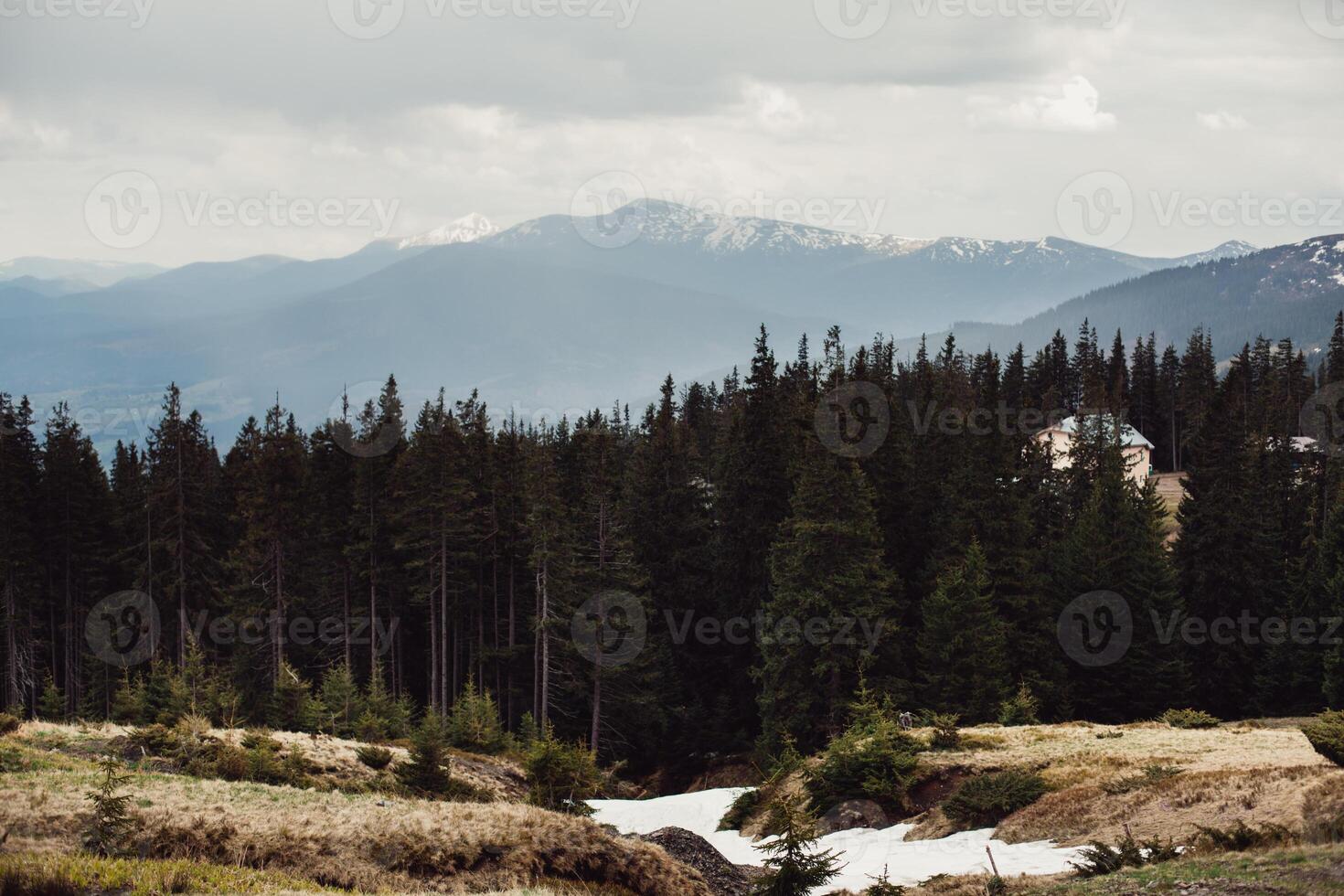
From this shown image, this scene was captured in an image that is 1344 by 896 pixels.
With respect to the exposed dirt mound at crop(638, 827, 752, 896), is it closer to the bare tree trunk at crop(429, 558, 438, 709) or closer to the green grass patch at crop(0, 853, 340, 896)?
the green grass patch at crop(0, 853, 340, 896)

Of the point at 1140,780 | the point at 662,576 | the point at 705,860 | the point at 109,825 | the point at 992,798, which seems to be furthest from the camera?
the point at 662,576

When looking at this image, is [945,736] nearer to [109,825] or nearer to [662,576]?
[109,825]

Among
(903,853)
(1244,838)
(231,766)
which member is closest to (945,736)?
(903,853)

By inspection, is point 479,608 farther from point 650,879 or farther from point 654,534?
point 650,879

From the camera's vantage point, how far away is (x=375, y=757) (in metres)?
26.5

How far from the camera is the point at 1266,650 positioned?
52031 millimetres

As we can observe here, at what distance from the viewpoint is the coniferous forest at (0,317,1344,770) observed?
43.1 meters

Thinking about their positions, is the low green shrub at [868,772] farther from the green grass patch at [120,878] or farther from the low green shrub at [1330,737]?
the green grass patch at [120,878]

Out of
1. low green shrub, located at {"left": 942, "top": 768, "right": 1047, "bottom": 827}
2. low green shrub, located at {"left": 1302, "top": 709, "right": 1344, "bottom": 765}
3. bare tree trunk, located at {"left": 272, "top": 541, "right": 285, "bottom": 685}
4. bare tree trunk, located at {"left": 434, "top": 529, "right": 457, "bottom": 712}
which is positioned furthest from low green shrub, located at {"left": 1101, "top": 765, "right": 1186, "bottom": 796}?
bare tree trunk, located at {"left": 272, "top": 541, "right": 285, "bottom": 685}

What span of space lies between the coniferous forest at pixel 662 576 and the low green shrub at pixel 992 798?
51.4 ft

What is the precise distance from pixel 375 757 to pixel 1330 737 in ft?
76.0

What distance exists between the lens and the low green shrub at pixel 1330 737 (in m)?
19.0

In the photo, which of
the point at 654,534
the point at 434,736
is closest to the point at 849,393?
the point at 654,534

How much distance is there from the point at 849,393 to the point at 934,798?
30.8 metres
